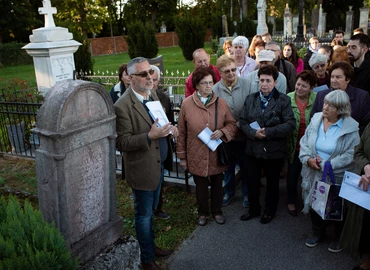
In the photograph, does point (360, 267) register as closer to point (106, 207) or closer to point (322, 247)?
point (322, 247)

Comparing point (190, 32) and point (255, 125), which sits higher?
point (190, 32)

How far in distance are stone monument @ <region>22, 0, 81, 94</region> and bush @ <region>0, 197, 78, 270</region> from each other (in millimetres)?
7798

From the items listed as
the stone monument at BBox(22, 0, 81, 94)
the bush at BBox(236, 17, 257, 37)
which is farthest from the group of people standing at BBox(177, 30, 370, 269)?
the bush at BBox(236, 17, 257, 37)

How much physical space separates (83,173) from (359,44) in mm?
4094

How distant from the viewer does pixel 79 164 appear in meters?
2.82

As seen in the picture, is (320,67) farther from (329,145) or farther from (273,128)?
(329,145)

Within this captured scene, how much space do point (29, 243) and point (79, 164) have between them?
2.35 ft

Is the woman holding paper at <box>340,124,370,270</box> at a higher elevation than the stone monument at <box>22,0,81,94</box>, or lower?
lower

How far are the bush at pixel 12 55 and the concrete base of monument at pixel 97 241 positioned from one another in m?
27.4

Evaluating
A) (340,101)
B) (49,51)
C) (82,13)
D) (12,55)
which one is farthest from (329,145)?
(82,13)

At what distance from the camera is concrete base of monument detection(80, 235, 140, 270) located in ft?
9.77

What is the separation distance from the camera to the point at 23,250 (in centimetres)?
221

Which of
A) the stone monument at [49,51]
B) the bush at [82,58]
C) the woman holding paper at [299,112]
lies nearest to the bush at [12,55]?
the bush at [82,58]

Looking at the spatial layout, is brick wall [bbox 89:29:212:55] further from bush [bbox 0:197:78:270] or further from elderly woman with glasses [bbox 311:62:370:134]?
bush [bbox 0:197:78:270]
